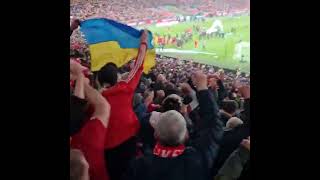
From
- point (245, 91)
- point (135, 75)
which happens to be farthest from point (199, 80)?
point (135, 75)

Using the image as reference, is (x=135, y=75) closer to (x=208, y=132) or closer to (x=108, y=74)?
(x=108, y=74)

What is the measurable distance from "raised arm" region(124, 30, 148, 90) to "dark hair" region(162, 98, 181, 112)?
22 cm

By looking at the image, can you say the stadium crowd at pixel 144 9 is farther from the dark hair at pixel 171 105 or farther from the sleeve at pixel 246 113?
the sleeve at pixel 246 113

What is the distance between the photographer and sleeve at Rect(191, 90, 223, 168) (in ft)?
9.32

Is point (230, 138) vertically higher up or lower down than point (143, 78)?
lower down

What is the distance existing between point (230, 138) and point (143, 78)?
659 millimetres

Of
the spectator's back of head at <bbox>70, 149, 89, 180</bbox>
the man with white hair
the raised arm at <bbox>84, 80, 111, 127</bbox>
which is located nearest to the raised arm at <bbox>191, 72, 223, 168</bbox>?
the man with white hair

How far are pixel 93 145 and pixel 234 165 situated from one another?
2.90 feet

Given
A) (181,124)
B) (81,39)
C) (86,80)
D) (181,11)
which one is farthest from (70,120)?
(181,11)

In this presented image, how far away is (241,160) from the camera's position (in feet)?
9.31

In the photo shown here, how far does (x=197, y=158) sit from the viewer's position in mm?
2848

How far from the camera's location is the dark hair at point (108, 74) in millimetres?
2891

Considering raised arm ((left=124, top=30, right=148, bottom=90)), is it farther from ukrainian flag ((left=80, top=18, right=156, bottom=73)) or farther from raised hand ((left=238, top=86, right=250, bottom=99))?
raised hand ((left=238, top=86, right=250, bottom=99))
